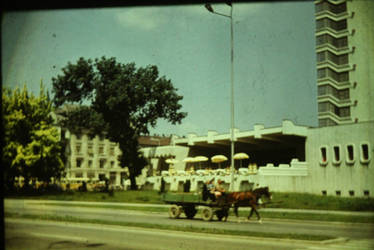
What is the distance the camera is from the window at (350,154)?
3688 cm

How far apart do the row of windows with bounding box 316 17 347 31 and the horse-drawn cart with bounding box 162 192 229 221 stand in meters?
58.3

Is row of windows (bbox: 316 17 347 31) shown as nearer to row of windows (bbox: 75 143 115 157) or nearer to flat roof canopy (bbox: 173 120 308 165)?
flat roof canopy (bbox: 173 120 308 165)

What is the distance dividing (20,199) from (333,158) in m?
26.5

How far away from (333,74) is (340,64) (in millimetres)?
2938

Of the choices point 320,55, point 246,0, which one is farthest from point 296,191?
point 320,55

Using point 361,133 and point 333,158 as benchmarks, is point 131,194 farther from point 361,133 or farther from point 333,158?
point 361,133

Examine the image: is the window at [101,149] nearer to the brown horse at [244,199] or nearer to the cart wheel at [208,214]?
the cart wheel at [208,214]

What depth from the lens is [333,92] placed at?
74000mm

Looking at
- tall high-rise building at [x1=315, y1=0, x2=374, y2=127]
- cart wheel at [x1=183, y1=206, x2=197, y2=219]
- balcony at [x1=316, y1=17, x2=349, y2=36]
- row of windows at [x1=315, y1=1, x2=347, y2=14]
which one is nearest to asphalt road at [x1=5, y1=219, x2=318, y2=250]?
cart wheel at [x1=183, y1=206, x2=197, y2=219]

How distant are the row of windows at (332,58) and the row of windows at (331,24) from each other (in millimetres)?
4186

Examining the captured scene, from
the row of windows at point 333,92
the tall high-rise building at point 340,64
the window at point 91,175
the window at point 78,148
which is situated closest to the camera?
the window at point 78,148

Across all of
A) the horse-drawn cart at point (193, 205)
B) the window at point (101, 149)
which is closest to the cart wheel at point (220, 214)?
the horse-drawn cart at point (193, 205)

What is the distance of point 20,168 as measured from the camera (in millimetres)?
35312

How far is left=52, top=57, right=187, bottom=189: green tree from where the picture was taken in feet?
138
